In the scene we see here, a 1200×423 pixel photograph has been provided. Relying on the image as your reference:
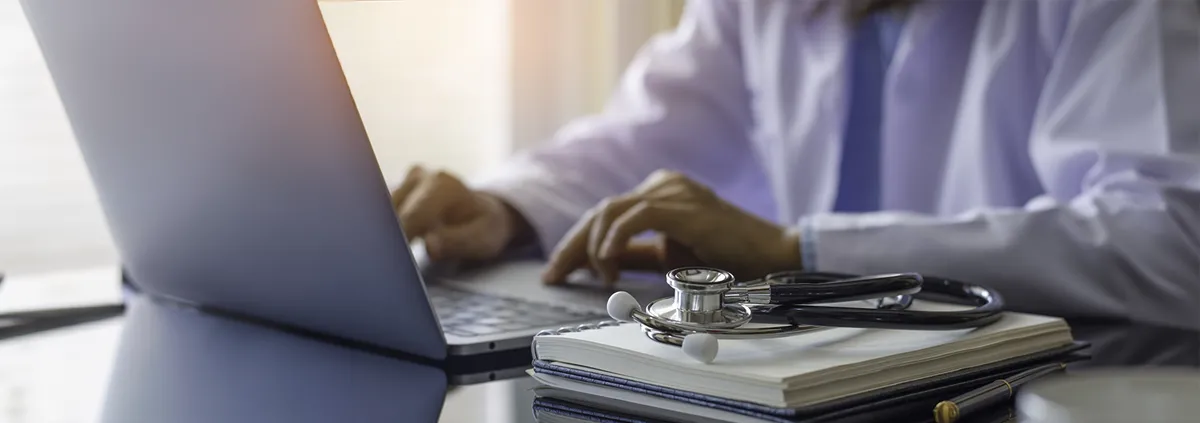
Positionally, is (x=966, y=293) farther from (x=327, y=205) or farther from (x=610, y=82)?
(x=610, y=82)

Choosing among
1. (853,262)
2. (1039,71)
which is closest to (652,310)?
(853,262)

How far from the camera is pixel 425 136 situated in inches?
83.7

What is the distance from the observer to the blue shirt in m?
1.26

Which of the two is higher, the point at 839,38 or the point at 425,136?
the point at 839,38

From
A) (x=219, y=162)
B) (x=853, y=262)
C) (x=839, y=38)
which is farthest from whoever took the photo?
(x=839, y=38)

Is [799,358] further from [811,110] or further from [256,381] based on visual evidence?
[811,110]

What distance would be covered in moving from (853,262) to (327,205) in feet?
1.33

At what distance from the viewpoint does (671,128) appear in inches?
51.7

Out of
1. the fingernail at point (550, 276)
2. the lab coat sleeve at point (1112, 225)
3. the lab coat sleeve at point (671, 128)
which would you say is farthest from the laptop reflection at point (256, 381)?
the lab coat sleeve at point (671, 128)

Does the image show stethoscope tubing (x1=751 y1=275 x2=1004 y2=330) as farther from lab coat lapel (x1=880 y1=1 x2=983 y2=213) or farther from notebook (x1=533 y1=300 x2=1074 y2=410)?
lab coat lapel (x1=880 y1=1 x2=983 y2=213)

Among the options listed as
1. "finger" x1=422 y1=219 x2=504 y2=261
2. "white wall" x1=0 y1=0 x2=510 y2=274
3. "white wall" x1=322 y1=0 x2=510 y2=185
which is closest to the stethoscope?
"finger" x1=422 y1=219 x2=504 y2=261

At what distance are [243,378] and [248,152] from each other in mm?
116

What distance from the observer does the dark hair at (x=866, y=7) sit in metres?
1.16

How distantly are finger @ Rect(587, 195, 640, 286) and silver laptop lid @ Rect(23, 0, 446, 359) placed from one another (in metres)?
0.23
